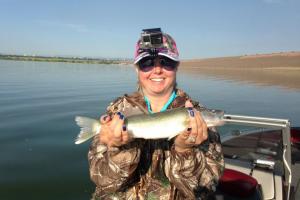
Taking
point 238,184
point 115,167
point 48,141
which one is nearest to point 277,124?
point 238,184

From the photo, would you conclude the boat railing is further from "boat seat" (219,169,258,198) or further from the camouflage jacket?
the camouflage jacket

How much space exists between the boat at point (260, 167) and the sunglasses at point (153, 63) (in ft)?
5.48

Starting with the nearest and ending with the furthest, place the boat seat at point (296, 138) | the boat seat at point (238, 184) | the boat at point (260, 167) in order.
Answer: the boat seat at point (238, 184) → the boat at point (260, 167) → the boat seat at point (296, 138)

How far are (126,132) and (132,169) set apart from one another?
50 cm

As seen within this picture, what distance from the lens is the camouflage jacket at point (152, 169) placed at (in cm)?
384

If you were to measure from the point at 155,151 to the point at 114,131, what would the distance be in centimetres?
74

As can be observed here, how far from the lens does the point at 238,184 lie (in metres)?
5.80

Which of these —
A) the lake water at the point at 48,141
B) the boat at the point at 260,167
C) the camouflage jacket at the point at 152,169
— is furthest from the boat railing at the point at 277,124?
the lake water at the point at 48,141

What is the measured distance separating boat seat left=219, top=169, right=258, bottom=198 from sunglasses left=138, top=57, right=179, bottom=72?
2.89 m

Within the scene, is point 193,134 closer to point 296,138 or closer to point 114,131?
point 114,131

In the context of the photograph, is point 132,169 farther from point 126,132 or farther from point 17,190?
point 17,190

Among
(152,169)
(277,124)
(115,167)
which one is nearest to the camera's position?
(115,167)

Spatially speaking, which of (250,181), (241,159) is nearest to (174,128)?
(250,181)

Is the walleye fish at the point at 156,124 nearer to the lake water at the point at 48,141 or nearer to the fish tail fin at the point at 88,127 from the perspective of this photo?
the fish tail fin at the point at 88,127
